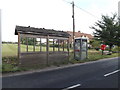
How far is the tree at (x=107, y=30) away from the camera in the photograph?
2691 centimetres

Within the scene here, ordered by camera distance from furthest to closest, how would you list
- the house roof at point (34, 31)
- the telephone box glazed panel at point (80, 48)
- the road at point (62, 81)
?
the telephone box glazed panel at point (80, 48), the house roof at point (34, 31), the road at point (62, 81)

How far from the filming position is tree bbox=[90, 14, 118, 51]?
88.3ft

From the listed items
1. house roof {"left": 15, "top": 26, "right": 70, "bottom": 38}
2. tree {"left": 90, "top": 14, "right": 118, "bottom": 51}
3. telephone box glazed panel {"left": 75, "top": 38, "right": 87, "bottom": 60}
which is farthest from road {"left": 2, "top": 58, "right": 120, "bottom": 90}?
tree {"left": 90, "top": 14, "right": 118, "bottom": 51}

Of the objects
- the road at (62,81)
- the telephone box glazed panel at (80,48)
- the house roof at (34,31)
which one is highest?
the house roof at (34,31)

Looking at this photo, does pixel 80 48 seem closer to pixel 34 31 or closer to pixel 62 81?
pixel 34 31

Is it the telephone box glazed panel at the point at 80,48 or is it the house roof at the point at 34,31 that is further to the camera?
the telephone box glazed panel at the point at 80,48

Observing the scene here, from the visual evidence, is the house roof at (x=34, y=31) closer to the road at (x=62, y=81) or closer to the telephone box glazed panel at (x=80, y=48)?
the telephone box glazed panel at (x=80, y=48)

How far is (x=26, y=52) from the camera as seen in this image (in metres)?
10.5

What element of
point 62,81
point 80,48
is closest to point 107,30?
point 80,48

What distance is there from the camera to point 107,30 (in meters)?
27.6

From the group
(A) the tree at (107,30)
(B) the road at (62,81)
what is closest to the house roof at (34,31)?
(B) the road at (62,81)

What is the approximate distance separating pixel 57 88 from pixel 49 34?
23.3ft

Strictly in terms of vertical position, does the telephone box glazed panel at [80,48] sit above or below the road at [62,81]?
above

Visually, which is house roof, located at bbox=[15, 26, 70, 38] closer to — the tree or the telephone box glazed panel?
the telephone box glazed panel
